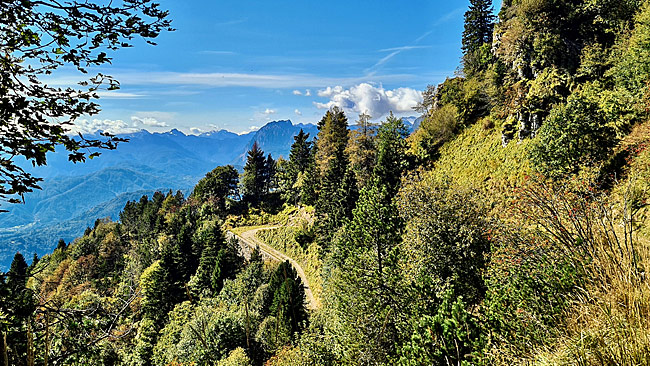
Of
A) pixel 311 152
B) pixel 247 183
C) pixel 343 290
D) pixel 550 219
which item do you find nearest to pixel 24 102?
pixel 550 219

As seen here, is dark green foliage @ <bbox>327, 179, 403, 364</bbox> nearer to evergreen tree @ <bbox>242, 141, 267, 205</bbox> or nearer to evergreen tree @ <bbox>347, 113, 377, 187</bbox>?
evergreen tree @ <bbox>347, 113, 377, 187</bbox>

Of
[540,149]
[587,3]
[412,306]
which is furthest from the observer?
[587,3]

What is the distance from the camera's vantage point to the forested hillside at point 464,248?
3574 mm

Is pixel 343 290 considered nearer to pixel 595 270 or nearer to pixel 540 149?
pixel 595 270

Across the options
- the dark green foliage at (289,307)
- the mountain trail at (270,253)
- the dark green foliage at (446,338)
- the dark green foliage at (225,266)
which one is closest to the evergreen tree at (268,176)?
the mountain trail at (270,253)

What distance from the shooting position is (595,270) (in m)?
3.53

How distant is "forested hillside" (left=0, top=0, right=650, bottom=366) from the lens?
357 centimetres

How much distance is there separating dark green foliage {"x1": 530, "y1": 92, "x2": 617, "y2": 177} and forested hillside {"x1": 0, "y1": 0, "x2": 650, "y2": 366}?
8 centimetres

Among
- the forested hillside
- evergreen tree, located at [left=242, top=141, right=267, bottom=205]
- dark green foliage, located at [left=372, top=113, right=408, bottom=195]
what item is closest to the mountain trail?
the forested hillside

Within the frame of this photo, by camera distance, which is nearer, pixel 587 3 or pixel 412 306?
pixel 412 306

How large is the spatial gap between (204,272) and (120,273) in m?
26.9

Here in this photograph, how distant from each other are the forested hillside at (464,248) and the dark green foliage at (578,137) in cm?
8

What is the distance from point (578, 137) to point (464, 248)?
30.4ft

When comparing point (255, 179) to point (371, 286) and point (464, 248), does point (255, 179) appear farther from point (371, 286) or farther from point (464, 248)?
point (464, 248)
